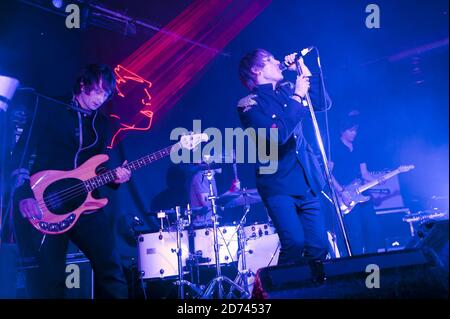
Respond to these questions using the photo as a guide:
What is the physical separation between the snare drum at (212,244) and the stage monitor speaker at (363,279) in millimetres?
3135

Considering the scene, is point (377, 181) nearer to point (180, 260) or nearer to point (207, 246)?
point (207, 246)

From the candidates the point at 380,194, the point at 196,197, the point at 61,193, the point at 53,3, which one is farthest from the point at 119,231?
the point at 380,194

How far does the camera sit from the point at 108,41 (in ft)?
A: 18.2

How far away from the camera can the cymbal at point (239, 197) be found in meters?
4.81

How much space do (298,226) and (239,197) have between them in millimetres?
2325

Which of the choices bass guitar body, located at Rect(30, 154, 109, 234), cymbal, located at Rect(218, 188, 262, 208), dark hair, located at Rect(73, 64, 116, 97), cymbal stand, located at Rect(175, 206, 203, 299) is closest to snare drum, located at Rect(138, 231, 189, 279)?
cymbal stand, located at Rect(175, 206, 203, 299)

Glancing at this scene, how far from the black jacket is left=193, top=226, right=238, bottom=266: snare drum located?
8.20 feet

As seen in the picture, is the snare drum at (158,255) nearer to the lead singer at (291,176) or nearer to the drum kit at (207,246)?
the drum kit at (207,246)

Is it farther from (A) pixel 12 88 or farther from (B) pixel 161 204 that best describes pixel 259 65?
(B) pixel 161 204

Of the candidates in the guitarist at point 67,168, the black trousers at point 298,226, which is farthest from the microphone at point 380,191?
the guitarist at point 67,168

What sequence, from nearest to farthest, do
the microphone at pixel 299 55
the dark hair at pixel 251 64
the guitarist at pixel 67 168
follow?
the microphone at pixel 299 55 → the guitarist at pixel 67 168 → the dark hair at pixel 251 64

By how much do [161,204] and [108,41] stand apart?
2583 millimetres

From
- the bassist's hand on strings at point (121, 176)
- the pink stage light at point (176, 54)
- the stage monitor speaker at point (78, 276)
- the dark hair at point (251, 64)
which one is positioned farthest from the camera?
the pink stage light at point (176, 54)

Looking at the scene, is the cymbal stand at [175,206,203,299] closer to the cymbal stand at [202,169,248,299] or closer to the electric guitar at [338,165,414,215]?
the cymbal stand at [202,169,248,299]
